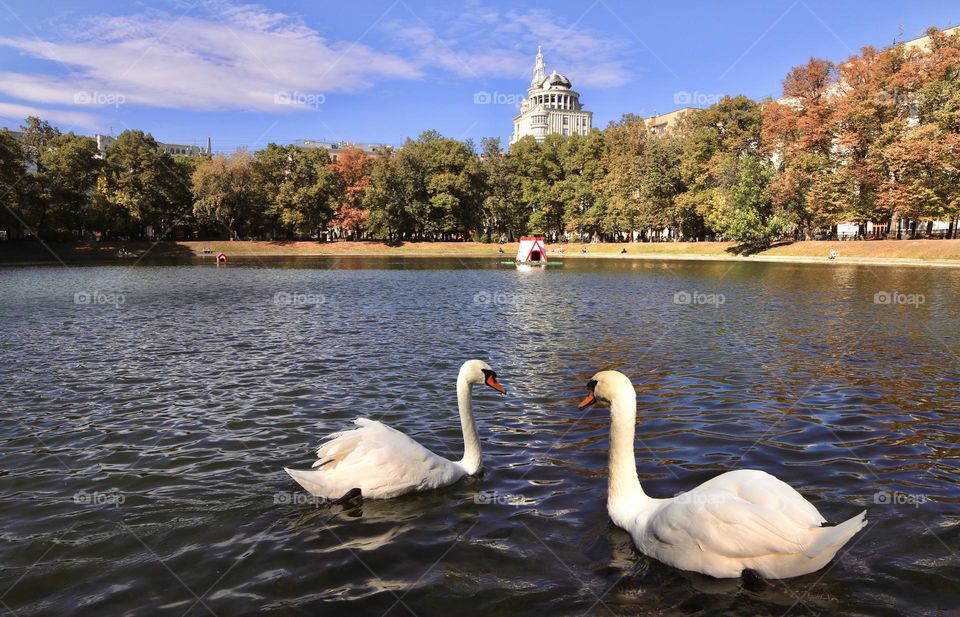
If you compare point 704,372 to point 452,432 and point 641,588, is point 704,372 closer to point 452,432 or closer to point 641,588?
point 452,432

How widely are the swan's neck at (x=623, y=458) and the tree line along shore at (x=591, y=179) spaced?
68995mm

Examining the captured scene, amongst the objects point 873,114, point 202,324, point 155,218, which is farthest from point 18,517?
point 155,218

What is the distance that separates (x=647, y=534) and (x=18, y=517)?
688 centimetres

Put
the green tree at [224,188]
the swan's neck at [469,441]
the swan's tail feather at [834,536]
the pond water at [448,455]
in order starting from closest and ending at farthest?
the swan's tail feather at [834,536], the pond water at [448,455], the swan's neck at [469,441], the green tree at [224,188]

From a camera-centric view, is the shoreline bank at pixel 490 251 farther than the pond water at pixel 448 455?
Yes

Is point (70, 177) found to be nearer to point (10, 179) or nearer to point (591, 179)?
point (10, 179)

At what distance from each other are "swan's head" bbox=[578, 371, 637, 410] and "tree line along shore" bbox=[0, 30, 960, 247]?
226ft

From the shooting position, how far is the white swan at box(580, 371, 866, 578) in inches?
195

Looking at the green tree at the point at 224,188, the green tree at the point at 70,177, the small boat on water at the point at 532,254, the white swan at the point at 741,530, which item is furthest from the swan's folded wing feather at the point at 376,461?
the green tree at the point at 224,188

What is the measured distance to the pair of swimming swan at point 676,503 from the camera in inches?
196

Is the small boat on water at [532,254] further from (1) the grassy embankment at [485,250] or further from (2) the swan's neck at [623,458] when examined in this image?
(2) the swan's neck at [623,458]

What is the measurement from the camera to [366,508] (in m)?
7.01

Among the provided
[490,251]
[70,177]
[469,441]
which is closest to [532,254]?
[490,251]

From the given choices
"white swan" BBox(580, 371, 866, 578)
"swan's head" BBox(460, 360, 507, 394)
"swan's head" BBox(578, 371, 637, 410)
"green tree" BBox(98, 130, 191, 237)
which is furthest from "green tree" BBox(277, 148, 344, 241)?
"white swan" BBox(580, 371, 866, 578)
